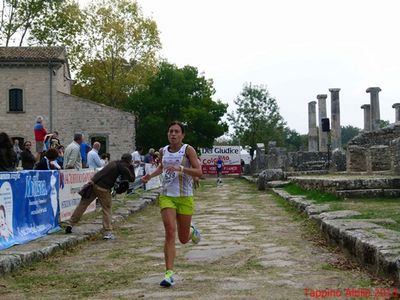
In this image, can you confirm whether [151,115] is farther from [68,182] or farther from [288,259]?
[288,259]

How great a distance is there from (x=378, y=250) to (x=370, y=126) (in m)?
35.2

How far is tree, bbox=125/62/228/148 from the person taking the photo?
141 feet

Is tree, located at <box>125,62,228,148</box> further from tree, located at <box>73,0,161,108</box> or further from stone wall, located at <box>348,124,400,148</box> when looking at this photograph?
stone wall, located at <box>348,124,400,148</box>

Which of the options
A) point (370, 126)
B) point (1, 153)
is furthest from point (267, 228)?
point (370, 126)

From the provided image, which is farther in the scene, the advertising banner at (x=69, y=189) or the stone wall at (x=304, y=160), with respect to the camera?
the stone wall at (x=304, y=160)

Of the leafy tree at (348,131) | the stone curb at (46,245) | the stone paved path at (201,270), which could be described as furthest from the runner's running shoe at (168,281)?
the leafy tree at (348,131)

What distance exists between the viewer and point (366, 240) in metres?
6.40

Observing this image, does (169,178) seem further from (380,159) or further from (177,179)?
(380,159)

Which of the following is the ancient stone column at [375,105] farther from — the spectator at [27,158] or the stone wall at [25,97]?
the spectator at [27,158]

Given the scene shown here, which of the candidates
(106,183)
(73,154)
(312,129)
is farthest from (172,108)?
(106,183)

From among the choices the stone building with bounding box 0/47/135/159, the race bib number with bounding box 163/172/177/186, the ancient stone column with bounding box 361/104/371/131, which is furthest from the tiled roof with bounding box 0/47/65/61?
the race bib number with bounding box 163/172/177/186

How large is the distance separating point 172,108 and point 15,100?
11896 millimetres

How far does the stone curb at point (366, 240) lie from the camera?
18.0 feet

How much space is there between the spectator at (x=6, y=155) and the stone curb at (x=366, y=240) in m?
5.33
